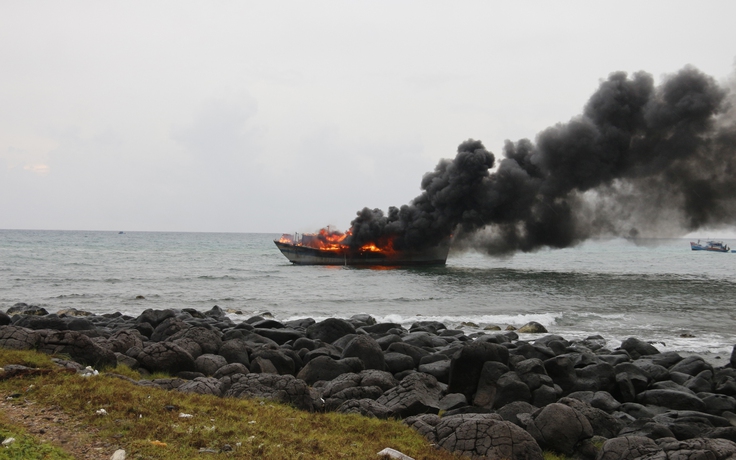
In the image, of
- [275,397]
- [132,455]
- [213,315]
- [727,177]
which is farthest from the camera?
[727,177]

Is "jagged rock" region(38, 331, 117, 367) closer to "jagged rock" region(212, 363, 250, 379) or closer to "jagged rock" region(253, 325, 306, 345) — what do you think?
"jagged rock" region(212, 363, 250, 379)

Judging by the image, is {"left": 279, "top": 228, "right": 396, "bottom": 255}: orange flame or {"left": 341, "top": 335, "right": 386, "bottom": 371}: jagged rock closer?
{"left": 341, "top": 335, "right": 386, "bottom": 371}: jagged rock

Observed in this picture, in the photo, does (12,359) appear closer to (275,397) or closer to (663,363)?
(275,397)

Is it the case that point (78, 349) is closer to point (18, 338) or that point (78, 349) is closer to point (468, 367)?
point (18, 338)

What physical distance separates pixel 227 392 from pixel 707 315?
Answer: 26252mm

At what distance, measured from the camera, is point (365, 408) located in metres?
8.70

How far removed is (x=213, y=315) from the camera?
78.2ft

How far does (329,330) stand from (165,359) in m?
6.24

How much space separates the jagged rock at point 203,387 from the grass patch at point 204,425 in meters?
0.58

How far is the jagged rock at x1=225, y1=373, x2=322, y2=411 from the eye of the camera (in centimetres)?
878

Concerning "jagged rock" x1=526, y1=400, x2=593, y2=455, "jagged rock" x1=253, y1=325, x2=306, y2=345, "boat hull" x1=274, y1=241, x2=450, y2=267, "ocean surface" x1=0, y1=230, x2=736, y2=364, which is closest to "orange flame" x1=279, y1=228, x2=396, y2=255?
"boat hull" x1=274, y1=241, x2=450, y2=267

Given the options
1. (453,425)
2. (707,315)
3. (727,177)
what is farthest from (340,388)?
(727,177)

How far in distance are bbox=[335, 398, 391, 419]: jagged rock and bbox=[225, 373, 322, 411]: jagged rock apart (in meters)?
0.50

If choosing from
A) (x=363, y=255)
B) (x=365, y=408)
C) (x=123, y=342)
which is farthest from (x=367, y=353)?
(x=363, y=255)
